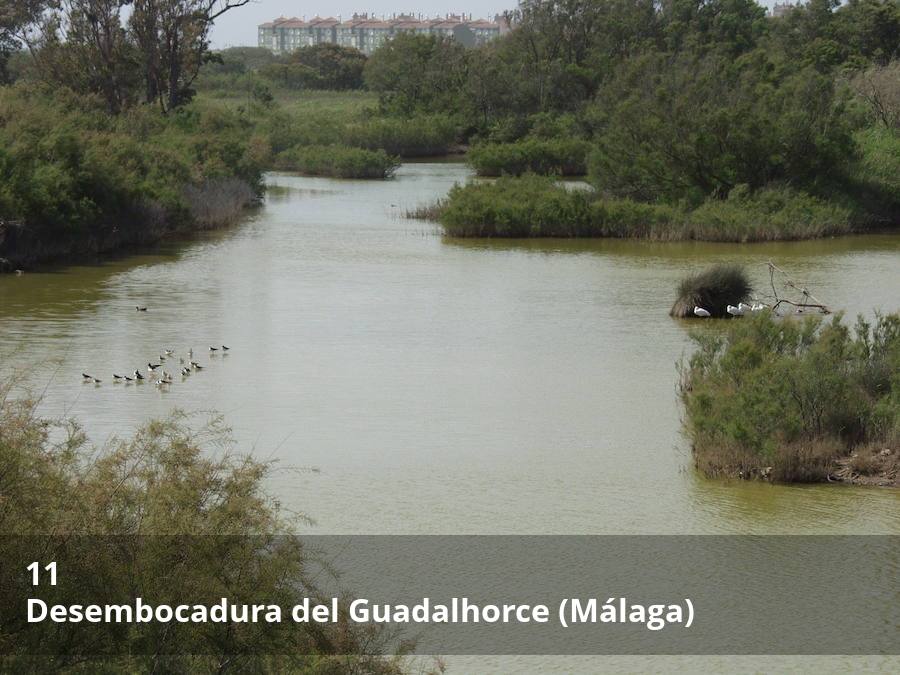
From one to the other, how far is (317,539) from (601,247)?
69.6ft

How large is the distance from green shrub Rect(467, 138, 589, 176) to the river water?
54.2 feet

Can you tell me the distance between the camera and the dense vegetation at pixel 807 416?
1217cm

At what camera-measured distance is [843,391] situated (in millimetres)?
12641

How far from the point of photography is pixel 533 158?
49438mm

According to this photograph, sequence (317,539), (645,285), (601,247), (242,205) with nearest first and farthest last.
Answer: (317,539) → (645,285) → (601,247) → (242,205)

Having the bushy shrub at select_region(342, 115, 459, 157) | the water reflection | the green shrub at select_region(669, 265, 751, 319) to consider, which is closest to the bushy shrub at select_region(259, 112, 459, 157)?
the bushy shrub at select_region(342, 115, 459, 157)

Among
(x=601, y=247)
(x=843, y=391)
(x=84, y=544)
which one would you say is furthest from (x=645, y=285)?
(x=84, y=544)

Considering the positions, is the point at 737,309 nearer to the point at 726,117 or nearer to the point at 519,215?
the point at 519,215

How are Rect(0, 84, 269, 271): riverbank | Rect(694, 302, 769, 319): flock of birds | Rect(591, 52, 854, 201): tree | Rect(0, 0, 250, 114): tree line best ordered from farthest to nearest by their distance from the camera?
Rect(0, 0, 250, 114): tree line < Rect(591, 52, 854, 201): tree < Rect(0, 84, 269, 271): riverbank < Rect(694, 302, 769, 319): flock of birds

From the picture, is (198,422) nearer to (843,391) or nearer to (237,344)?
(237,344)

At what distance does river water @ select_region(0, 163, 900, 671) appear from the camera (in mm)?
11633

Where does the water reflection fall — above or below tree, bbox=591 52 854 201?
below

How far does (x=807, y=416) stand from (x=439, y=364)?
6.30 m

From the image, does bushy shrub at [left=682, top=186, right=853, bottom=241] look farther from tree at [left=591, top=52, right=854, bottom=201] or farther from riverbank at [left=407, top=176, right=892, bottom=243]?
tree at [left=591, top=52, right=854, bottom=201]
